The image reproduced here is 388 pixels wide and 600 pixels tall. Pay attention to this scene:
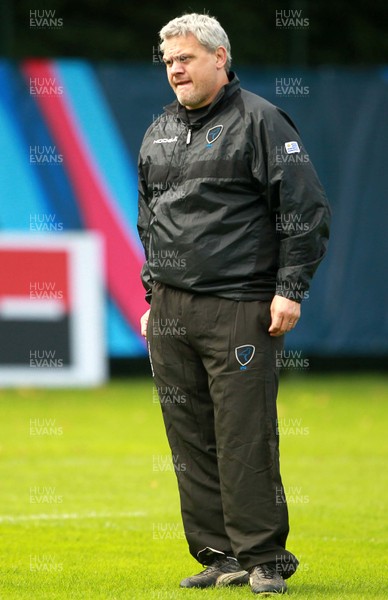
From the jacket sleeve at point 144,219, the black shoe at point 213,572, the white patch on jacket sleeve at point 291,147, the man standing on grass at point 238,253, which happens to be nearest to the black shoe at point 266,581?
the man standing on grass at point 238,253

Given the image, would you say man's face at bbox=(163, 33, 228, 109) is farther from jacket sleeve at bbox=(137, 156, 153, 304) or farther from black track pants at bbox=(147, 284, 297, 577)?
black track pants at bbox=(147, 284, 297, 577)

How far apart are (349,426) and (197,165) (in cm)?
626

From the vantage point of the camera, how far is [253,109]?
507 centimetres

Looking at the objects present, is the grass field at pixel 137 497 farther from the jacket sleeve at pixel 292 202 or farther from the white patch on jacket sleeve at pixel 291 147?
the white patch on jacket sleeve at pixel 291 147

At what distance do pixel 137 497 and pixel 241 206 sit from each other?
3192 mm

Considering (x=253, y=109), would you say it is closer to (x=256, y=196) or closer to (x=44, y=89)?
(x=256, y=196)

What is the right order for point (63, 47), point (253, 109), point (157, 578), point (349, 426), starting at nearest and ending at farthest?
point (253, 109)
point (157, 578)
point (349, 426)
point (63, 47)

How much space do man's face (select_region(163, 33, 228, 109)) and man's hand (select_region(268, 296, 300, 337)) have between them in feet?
2.83

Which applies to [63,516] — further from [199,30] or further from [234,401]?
[199,30]

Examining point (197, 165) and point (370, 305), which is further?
point (370, 305)

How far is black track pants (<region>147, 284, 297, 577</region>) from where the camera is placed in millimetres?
5066

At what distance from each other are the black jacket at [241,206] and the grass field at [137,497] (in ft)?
4.17

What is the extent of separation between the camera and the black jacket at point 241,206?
501 centimetres

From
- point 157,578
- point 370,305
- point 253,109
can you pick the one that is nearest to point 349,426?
point 370,305
